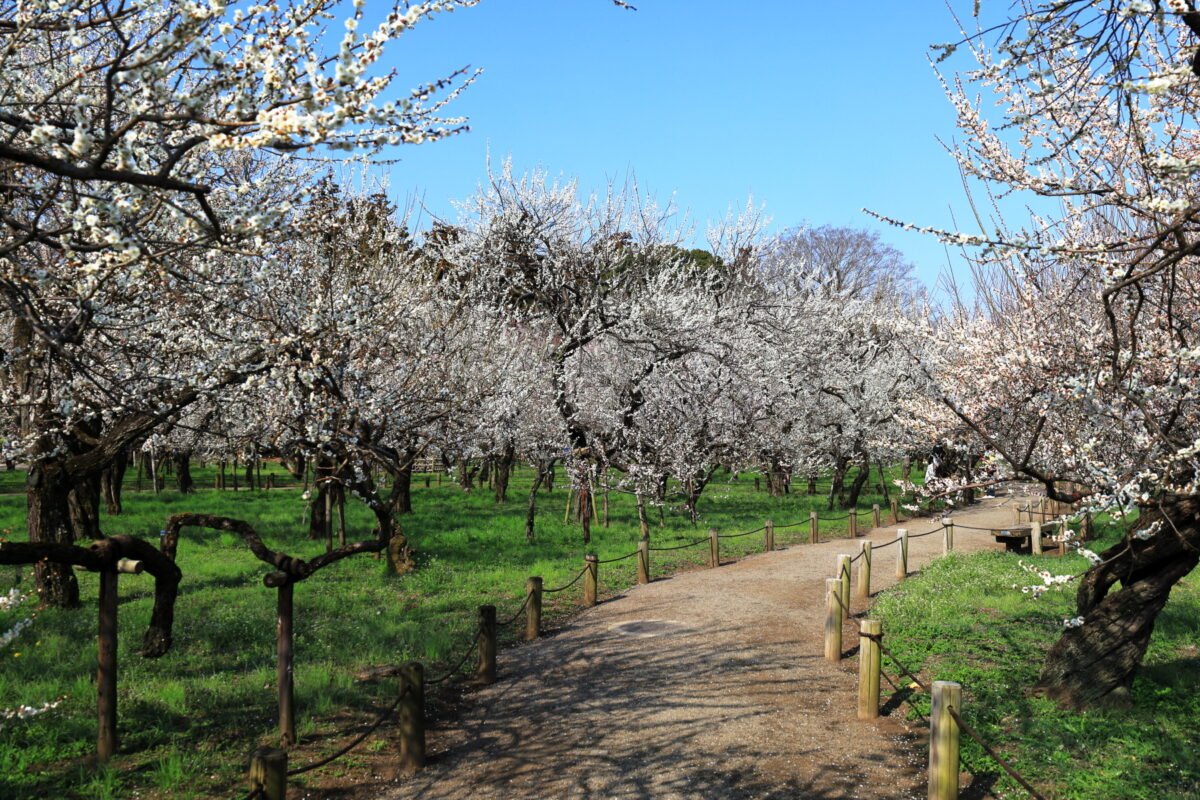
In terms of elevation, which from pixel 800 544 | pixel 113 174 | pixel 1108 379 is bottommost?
pixel 800 544

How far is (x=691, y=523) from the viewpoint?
71.2 ft

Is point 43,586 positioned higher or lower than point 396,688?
higher

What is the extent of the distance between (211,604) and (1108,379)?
38.9ft

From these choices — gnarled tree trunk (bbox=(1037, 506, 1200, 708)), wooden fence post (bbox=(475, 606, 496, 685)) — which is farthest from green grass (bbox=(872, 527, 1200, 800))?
wooden fence post (bbox=(475, 606, 496, 685))

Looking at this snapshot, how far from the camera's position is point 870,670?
7.59m

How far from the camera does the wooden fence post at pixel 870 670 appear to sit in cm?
751

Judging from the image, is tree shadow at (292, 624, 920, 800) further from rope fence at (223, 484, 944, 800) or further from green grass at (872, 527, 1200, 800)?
green grass at (872, 527, 1200, 800)

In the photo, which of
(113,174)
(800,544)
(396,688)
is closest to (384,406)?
(396,688)

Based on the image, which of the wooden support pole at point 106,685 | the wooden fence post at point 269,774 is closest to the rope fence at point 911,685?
the wooden fence post at point 269,774

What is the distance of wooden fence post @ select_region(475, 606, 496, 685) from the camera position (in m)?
8.69

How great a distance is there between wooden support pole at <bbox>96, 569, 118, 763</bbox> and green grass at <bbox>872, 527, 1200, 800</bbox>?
279 inches

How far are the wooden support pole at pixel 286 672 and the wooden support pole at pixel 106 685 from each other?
4.20 feet

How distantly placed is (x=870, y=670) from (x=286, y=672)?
539cm

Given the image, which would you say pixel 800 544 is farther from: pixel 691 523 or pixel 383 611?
pixel 383 611
